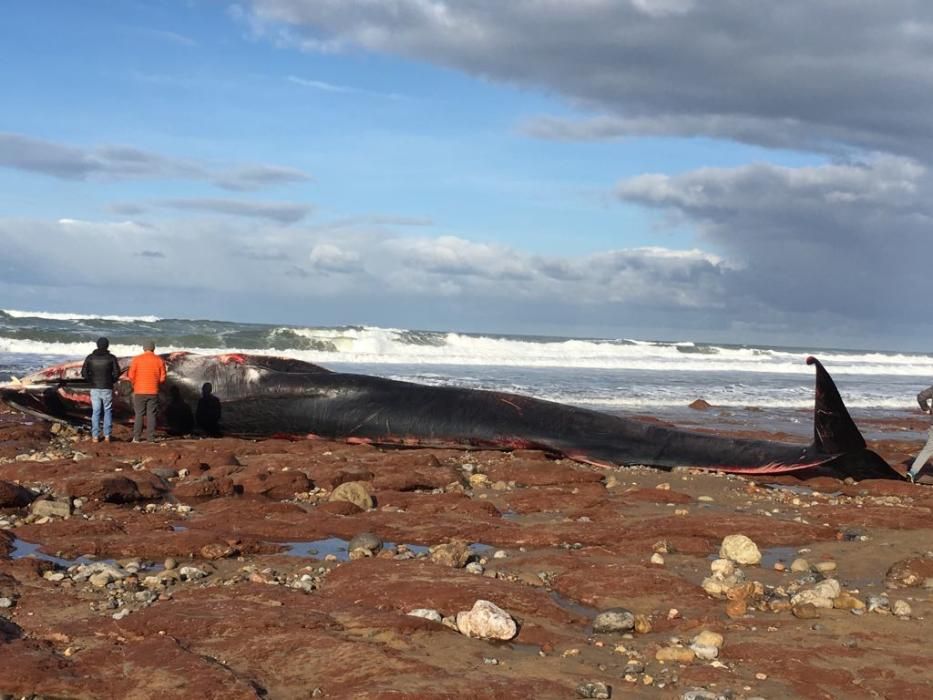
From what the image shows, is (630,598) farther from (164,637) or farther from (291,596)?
(164,637)

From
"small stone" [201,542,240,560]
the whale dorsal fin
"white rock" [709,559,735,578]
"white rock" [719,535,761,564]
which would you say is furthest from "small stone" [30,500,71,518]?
the whale dorsal fin

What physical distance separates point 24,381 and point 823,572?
11.0 metres

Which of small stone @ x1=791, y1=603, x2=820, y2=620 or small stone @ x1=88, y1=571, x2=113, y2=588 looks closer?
small stone @ x1=791, y1=603, x2=820, y2=620

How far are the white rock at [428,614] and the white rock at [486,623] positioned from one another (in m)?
0.13

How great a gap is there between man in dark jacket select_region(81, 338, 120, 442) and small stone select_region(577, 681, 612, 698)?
974 centimetres

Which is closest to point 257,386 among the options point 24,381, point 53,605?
point 24,381

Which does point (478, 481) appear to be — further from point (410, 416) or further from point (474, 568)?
point (474, 568)

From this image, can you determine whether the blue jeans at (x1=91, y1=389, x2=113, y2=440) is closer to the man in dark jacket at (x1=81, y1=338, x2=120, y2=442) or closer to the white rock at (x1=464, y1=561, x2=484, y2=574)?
the man in dark jacket at (x1=81, y1=338, x2=120, y2=442)

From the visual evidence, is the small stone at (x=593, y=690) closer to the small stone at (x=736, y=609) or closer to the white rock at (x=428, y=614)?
the white rock at (x=428, y=614)

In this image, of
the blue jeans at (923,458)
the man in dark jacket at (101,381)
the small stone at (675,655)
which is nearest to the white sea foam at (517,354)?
the man in dark jacket at (101,381)

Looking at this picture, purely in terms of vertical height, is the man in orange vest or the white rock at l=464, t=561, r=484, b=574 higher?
the man in orange vest

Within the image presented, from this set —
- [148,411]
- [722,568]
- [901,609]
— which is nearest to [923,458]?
[722,568]

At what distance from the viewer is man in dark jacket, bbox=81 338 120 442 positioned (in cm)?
1244

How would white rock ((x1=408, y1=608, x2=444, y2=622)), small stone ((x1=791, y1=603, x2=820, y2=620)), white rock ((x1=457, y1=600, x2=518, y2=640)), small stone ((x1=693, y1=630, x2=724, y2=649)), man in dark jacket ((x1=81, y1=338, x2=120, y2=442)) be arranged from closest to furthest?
small stone ((x1=693, y1=630, x2=724, y2=649)), white rock ((x1=457, y1=600, x2=518, y2=640)), white rock ((x1=408, y1=608, x2=444, y2=622)), small stone ((x1=791, y1=603, x2=820, y2=620)), man in dark jacket ((x1=81, y1=338, x2=120, y2=442))
